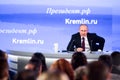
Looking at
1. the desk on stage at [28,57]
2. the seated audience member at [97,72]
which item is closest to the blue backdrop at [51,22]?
the desk on stage at [28,57]

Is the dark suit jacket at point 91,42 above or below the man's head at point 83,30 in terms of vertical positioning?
below

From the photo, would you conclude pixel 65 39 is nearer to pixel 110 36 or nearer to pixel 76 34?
pixel 76 34

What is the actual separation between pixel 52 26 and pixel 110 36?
153cm

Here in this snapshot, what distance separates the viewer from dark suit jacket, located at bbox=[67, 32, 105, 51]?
27.7 ft

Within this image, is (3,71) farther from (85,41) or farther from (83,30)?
(83,30)

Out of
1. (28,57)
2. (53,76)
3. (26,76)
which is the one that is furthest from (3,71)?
(28,57)

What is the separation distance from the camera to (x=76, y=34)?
863 cm

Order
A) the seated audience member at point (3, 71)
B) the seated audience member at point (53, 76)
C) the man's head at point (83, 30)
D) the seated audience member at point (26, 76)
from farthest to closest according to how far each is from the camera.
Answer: the man's head at point (83, 30), the seated audience member at point (3, 71), the seated audience member at point (26, 76), the seated audience member at point (53, 76)

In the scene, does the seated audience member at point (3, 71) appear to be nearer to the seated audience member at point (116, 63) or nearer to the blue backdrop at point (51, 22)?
the seated audience member at point (116, 63)

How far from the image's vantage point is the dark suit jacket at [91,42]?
8.45m

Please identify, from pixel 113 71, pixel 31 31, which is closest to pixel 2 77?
pixel 113 71

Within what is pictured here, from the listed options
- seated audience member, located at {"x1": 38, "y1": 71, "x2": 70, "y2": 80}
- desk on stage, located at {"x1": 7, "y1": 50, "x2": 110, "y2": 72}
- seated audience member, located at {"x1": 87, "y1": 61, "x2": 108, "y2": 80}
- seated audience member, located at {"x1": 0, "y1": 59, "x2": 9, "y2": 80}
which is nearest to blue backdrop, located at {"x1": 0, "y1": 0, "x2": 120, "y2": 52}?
desk on stage, located at {"x1": 7, "y1": 50, "x2": 110, "y2": 72}

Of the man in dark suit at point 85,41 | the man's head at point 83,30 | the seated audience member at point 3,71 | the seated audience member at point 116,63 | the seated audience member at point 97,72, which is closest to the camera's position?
the seated audience member at point 97,72

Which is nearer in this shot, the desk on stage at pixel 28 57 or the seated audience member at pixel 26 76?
the seated audience member at pixel 26 76
